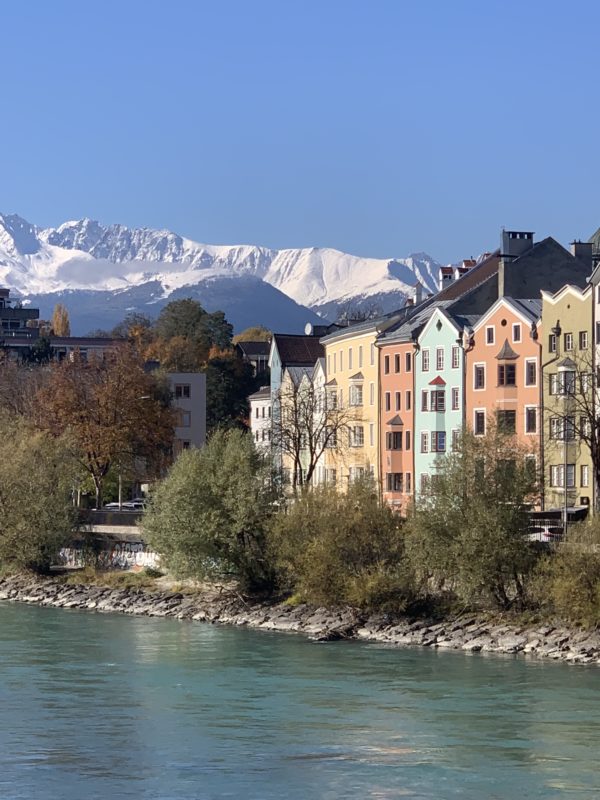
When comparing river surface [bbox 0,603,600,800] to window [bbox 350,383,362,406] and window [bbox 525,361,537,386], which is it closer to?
window [bbox 525,361,537,386]

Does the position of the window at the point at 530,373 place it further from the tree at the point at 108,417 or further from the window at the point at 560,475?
the tree at the point at 108,417

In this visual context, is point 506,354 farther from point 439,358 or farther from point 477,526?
point 477,526

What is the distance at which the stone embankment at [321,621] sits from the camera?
59.4 meters

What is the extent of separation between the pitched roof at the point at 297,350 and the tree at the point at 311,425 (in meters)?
14.5

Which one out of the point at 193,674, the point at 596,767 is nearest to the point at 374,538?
the point at 193,674

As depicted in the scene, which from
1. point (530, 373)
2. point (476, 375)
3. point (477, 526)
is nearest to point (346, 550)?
point (477, 526)

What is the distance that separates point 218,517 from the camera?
74.3 metres

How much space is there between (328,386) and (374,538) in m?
39.4

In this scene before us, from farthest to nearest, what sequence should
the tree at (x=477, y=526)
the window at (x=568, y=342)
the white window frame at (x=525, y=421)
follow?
the white window frame at (x=525, y=421) < the window at (x=568, y=342) < the tree at (x=477, y=526)

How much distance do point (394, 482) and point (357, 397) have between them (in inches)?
314

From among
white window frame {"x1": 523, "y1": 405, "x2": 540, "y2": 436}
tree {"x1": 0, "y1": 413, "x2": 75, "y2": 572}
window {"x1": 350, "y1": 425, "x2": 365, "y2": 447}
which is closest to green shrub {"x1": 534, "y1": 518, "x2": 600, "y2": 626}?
white window frame {"x1": 523, "y1": 405, "x2": 540, "y2": 436}

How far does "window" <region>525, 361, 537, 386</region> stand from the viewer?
8538cm

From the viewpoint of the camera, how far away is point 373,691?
51.2 m

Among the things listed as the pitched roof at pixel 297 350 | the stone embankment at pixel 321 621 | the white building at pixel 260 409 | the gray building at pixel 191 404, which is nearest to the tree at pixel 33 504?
the stone embankment at pixel 321 621
